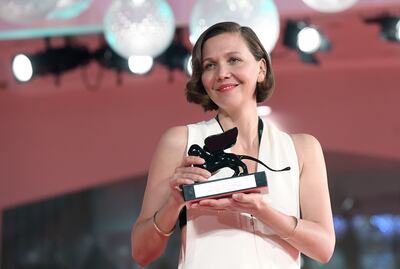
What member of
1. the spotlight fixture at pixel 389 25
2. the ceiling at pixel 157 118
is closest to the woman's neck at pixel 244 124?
the spotlight fixture at pixel 389 25

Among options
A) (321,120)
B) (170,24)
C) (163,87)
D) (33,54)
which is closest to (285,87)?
(321,120)

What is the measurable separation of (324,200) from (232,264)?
21 cm

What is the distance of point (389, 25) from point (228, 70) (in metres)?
3.62

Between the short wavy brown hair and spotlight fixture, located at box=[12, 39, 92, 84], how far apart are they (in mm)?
3620

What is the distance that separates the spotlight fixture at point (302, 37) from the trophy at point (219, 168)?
342 centimetres

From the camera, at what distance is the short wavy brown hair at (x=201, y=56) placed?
1.45 metres

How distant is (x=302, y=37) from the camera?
4785mm

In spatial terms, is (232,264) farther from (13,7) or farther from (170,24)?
(170,24)

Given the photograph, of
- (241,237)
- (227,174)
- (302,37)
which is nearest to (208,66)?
(227,174)

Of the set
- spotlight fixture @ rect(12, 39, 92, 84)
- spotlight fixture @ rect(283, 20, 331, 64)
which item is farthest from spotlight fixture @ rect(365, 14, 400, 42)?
spotlight fixture @ rect(12, 39, 92, 84)

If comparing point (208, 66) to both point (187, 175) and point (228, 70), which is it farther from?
point (187, 175)

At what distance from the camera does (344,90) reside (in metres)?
5.64

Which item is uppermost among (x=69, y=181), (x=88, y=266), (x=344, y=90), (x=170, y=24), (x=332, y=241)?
(x=170, y=24)

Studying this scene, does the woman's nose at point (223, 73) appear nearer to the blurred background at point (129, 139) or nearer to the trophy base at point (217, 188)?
the trophy base at point (217, 188)
